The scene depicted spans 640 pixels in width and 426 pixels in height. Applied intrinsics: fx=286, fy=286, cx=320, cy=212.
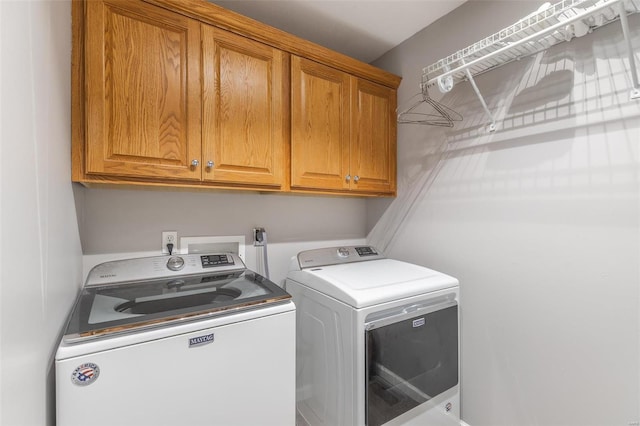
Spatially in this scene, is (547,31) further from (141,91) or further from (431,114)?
(141,91)

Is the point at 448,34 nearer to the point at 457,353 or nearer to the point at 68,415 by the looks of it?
the point at 457,353

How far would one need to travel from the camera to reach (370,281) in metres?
1.45

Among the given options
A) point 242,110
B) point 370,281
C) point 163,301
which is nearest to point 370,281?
point 370,281

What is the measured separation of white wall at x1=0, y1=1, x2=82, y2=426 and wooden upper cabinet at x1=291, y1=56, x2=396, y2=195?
39.1 inches

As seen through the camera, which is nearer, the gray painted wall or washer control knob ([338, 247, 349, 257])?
the gray painted wall

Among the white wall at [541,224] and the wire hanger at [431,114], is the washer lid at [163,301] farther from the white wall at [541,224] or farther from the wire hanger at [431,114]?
the wire hanger at [431,114]

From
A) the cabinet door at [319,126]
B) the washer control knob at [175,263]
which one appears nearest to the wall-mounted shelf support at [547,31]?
the cabinet door at [319,126]

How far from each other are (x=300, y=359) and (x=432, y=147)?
1.53 meters

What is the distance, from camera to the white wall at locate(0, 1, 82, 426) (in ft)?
1.84

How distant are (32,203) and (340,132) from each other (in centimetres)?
147

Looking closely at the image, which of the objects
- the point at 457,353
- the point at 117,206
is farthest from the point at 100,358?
the point at 457,353

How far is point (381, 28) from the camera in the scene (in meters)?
1.86

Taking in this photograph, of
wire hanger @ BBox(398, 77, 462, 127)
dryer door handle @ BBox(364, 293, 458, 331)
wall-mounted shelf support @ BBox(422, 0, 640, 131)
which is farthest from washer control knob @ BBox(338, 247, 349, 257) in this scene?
wall-mounted shelf support @ BBox(422, 0, 640, 131)

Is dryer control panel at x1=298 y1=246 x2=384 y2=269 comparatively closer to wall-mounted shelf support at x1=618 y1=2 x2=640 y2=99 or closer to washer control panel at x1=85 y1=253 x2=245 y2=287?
washer control panel at x1=85 y1=253 x2=245 y2=287
